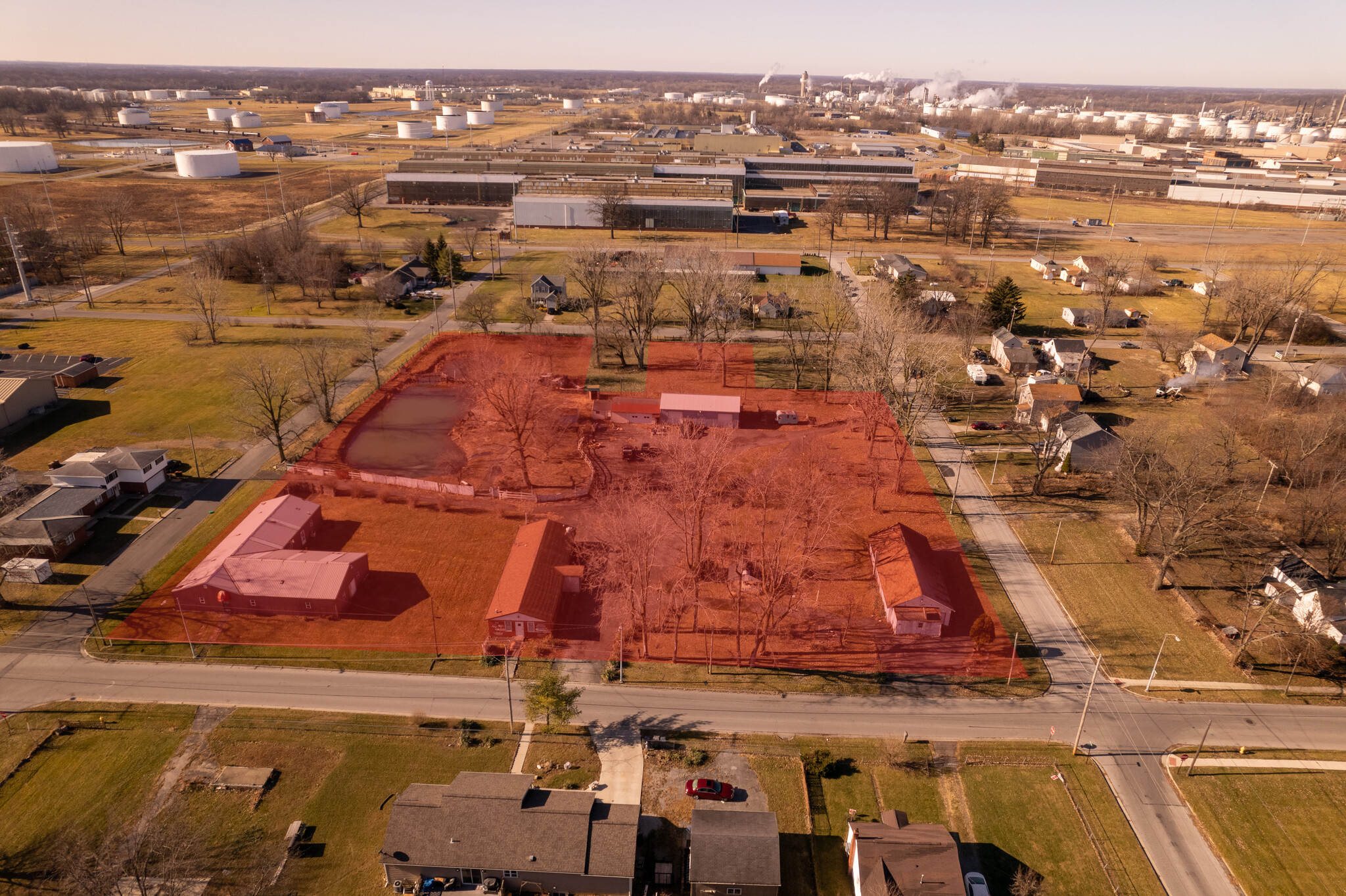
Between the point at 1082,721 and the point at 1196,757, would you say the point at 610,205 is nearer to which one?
the point at 1082,721

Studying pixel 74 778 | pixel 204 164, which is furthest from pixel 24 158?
pixel 74 778

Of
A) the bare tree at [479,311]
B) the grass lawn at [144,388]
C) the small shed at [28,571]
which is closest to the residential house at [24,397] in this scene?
the grass lawn at [144,388]

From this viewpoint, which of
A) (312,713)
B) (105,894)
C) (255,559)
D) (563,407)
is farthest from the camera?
(563,407)

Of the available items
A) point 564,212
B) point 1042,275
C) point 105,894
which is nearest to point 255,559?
point 105,894

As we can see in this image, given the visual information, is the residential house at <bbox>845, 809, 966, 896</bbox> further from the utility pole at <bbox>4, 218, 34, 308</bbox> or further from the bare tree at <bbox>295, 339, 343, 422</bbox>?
the utility pole at <bbox>4, 218, 34, 308</bbox>

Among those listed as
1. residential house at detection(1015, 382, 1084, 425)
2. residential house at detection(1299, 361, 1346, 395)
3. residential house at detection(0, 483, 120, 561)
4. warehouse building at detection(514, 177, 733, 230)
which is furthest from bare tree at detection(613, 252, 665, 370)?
residential house at detection(1299, 361, 1346, 395)

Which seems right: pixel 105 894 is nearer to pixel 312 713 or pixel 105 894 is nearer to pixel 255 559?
pixel 312 713
